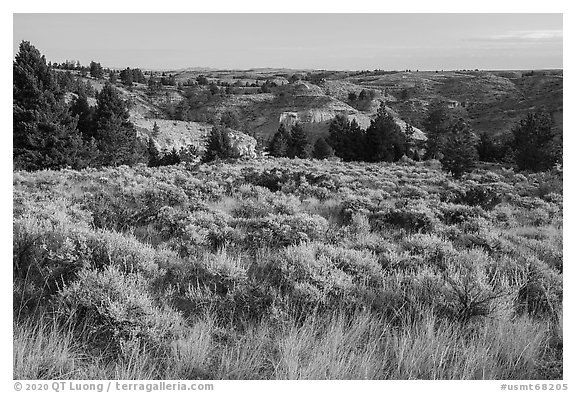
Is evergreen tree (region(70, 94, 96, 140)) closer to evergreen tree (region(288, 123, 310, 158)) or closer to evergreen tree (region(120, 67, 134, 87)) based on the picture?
evergreen tree (region(288, 123, 310, 158))

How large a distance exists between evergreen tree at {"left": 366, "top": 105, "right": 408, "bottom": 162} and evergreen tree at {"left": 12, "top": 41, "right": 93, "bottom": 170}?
21.3 meters

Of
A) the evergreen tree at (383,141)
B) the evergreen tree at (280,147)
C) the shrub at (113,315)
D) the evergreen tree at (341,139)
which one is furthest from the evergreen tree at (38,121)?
the evergreen tree at (280,147)

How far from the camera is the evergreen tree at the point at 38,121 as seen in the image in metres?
17.5

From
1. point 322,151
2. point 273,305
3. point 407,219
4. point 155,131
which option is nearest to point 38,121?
point 407,219

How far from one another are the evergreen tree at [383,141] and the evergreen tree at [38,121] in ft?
70.0

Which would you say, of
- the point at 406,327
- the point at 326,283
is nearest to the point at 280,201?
the point at 326,283

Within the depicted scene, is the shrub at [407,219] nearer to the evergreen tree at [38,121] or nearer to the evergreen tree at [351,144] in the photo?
the evergreen tree at [38,121]

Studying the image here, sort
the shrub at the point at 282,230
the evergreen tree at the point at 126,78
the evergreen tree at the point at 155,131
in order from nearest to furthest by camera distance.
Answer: the shrub at the point at 282,230 → the evergreen tree at the point at 155,131 → the evergreen tree at the point at 126,78

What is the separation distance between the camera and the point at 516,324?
325cm

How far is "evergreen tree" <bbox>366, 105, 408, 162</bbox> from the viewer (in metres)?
31.7

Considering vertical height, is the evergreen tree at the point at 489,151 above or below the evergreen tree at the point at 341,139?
below

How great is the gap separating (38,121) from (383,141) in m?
23.5
